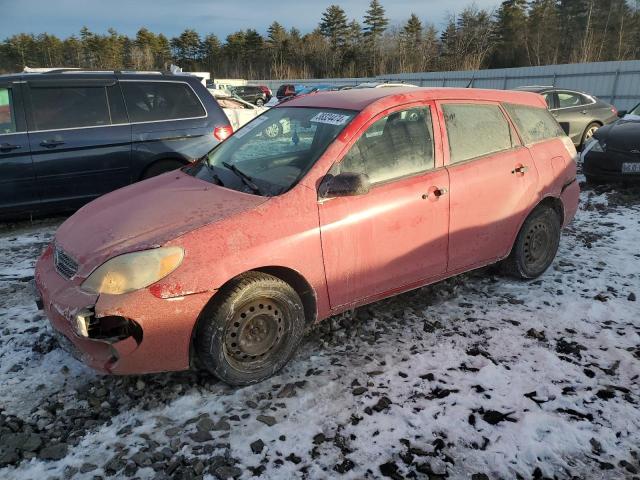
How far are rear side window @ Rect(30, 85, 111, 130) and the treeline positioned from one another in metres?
28.0

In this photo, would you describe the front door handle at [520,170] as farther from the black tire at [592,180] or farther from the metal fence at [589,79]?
the metal fence at [589,79]

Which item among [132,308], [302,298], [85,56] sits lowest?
[302,298]

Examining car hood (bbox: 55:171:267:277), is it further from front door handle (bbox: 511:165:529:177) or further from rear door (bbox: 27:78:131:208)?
rear door (bbox: 27:78:131:208)

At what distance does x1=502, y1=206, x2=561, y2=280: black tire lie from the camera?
4.25 m

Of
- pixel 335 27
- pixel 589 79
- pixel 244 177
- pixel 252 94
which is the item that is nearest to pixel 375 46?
pixel 335 27

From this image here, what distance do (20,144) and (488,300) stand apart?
531 cm

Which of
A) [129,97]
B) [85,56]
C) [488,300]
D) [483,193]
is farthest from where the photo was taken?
[85,56]

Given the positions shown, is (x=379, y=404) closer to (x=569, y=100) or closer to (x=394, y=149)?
(x=394, y=149)

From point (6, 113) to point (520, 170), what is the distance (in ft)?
18.3

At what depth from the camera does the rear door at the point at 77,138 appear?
5641mm

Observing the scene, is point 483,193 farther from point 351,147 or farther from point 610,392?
point 610,392

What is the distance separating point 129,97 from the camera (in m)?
6.16

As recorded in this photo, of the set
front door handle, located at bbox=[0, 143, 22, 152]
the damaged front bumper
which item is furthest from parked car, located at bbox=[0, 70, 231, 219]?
the damaged front bumper

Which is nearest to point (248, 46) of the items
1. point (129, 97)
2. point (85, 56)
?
point (85, 56)
